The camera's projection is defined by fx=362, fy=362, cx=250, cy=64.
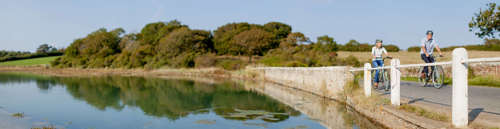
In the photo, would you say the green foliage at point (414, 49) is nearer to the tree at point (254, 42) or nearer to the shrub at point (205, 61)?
the tree at point (254, 42)

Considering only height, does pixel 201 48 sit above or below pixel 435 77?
above

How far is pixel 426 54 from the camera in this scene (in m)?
9.05

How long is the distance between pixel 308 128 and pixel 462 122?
317 centimetres

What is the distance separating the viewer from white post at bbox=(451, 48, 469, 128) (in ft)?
14.5

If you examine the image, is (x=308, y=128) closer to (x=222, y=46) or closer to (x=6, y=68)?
(x=222, y=46)

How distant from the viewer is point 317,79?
13508 millimetres

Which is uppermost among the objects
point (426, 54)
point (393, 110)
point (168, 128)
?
point (426, 54)

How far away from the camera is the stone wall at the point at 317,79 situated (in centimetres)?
1066

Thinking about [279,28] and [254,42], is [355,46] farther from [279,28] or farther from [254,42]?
[254,42]

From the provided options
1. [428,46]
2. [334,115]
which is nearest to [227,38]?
[428,46]

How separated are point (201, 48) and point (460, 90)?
49.1 m

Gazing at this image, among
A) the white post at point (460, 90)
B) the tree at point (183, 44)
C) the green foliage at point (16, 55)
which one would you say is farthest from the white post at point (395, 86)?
the green foliage at point (16, 55)

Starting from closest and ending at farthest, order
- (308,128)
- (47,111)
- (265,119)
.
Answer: (308,128) < (265,119) < (47,111)

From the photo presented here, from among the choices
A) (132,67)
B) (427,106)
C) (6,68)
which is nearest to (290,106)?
(427,106)
